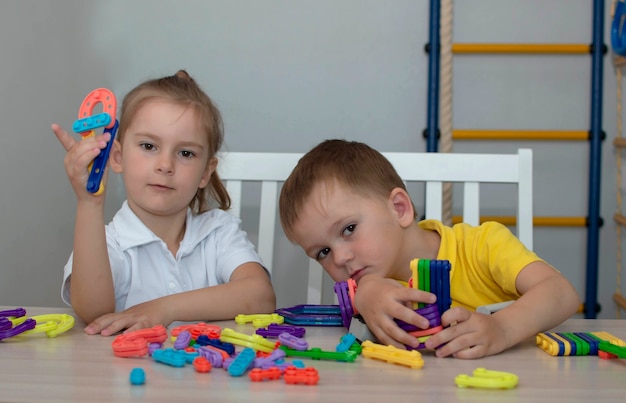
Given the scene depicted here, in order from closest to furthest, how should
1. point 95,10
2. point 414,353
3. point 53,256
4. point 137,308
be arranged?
point 414,353 < point 137,308 < point 53,256 < point 95,10

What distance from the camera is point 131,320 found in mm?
897

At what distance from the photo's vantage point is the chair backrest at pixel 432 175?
1361 mm

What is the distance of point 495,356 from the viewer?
769mm

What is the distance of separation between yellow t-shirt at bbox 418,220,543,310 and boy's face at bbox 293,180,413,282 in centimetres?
12

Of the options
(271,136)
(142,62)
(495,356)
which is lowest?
(495,356)

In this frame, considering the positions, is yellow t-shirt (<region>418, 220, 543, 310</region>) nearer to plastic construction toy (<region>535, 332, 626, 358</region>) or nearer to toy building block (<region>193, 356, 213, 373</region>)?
plastic construction toy (<region>535, 332, 626, 358</region>)

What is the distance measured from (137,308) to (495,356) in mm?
471

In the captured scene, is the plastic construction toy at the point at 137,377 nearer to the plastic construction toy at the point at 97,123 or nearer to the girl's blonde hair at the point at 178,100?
the plastic construction toy at the point at 97,123

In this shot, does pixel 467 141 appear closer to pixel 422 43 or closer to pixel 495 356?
pixel 422 43

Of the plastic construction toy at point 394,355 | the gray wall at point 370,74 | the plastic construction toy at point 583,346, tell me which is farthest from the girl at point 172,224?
the gray wall at point 370,74

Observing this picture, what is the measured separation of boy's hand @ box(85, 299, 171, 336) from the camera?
87 cm

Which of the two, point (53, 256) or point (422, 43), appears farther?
point (422, 43)

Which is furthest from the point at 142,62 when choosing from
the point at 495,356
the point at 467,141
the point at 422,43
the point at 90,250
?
the point at 495,356

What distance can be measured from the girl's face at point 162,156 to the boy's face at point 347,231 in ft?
0.82
